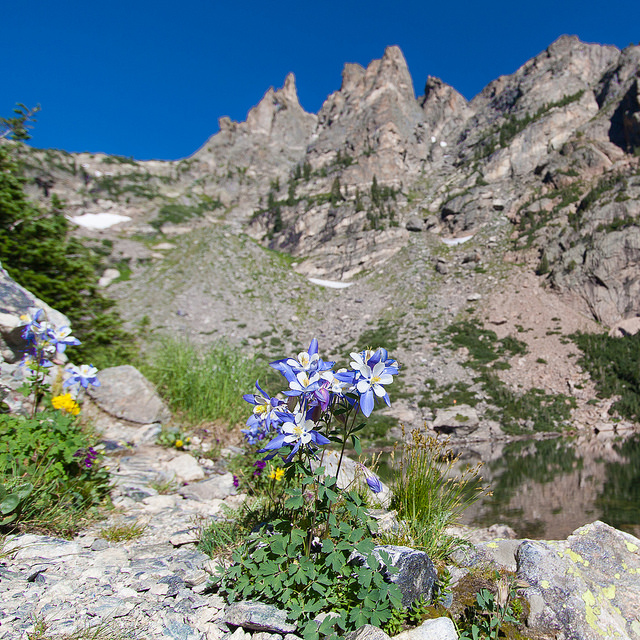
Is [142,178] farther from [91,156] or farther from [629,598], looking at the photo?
[629,598]

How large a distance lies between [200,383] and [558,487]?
1044cm

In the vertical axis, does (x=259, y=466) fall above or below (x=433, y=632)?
above

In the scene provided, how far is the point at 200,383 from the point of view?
6.01 metres

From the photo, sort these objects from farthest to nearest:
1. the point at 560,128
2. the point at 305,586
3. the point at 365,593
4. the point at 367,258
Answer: the point at 560,128 < the point at 367,258 < the point at 305,586 < the point at 365,593

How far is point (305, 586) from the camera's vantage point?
6.23 feet

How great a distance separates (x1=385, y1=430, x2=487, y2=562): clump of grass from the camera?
257 cm

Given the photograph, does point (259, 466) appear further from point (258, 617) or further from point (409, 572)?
point (409, 572)

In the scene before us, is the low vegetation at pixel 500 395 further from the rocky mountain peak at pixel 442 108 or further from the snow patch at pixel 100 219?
the rocky mountain peak at pixel 442 108

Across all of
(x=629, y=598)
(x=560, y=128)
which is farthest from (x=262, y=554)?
(x=560, y=128)

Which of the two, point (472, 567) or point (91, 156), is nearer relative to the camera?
point (472, 567)

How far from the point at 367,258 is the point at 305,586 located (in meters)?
43.5

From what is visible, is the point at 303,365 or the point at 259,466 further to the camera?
the point at 259,466

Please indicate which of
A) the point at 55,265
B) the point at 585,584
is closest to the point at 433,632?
the point at 585,584

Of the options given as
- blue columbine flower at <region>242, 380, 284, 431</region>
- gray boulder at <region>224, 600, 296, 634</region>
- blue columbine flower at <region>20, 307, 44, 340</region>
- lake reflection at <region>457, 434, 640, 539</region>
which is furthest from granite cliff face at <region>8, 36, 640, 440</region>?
gray boulder at <region>224, 600, 296, 634</region>
